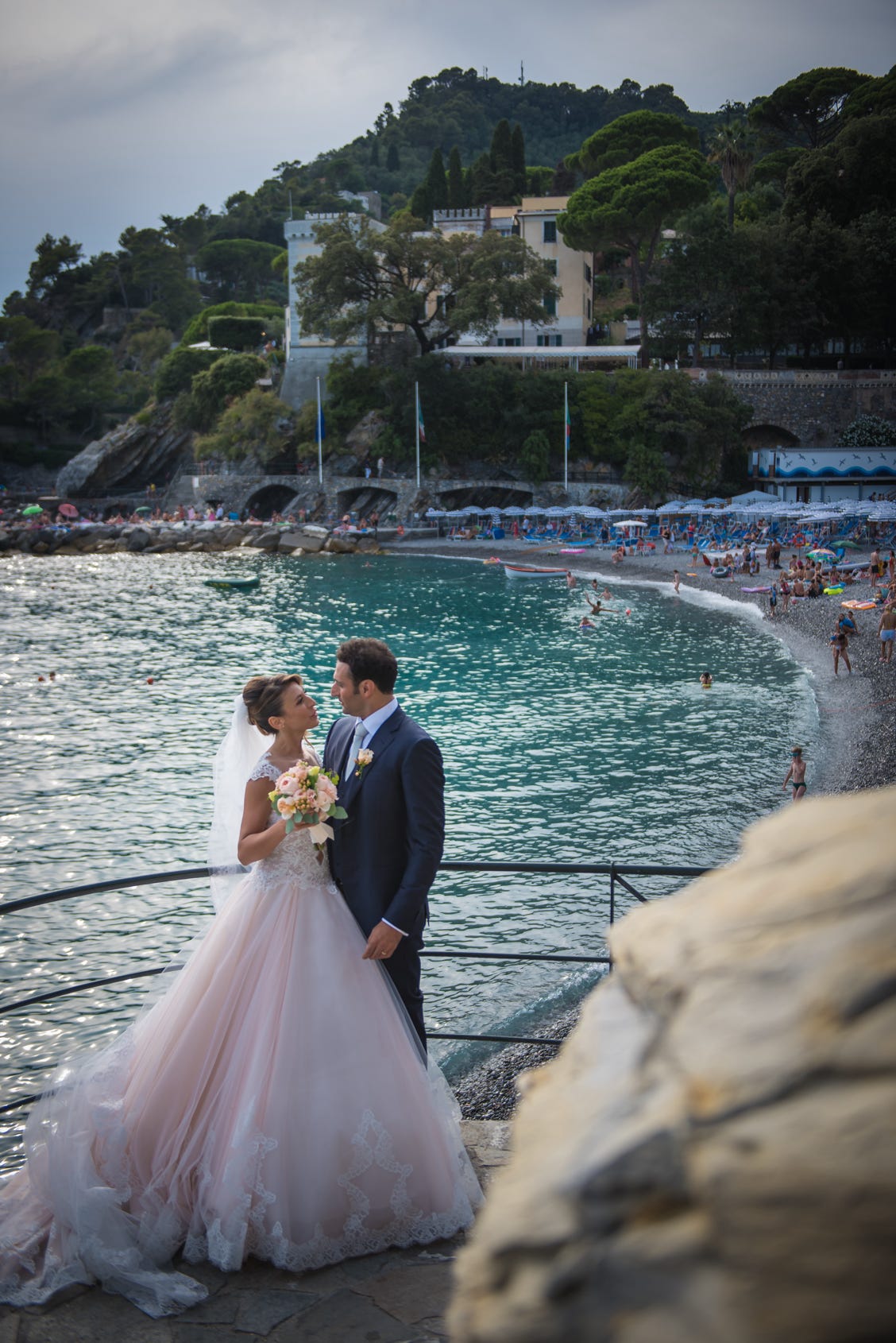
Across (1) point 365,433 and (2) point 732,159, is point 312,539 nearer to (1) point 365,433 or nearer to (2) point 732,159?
(1) point 365,433

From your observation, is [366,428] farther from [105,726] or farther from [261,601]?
[105,726]

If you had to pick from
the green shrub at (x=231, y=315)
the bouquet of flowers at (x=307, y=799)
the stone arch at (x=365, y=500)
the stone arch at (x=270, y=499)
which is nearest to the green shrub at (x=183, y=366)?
the green shrub at (x=231, y=315)

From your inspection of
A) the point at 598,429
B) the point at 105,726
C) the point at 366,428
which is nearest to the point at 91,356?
the point at 366,428

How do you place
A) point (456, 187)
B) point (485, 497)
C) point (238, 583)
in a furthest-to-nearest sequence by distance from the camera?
point (456, 187), point (485, 497), point (238, 583)

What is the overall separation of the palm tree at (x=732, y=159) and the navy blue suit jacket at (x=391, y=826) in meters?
62.0

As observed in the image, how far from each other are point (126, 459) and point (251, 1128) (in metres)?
76.2

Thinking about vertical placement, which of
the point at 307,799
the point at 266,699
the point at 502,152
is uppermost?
the point at 502,152

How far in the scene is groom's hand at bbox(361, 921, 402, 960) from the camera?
412 cm

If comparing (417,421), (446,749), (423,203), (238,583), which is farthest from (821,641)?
(423,203)

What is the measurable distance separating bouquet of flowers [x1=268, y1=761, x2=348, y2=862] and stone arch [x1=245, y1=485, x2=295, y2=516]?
6244cm

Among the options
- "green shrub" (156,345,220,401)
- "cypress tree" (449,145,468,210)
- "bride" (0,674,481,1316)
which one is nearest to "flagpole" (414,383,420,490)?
"green shrub" (156,345,220,401)

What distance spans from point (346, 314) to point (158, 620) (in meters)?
28.5

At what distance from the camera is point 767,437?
58.7 m

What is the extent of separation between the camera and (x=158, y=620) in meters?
38.2
